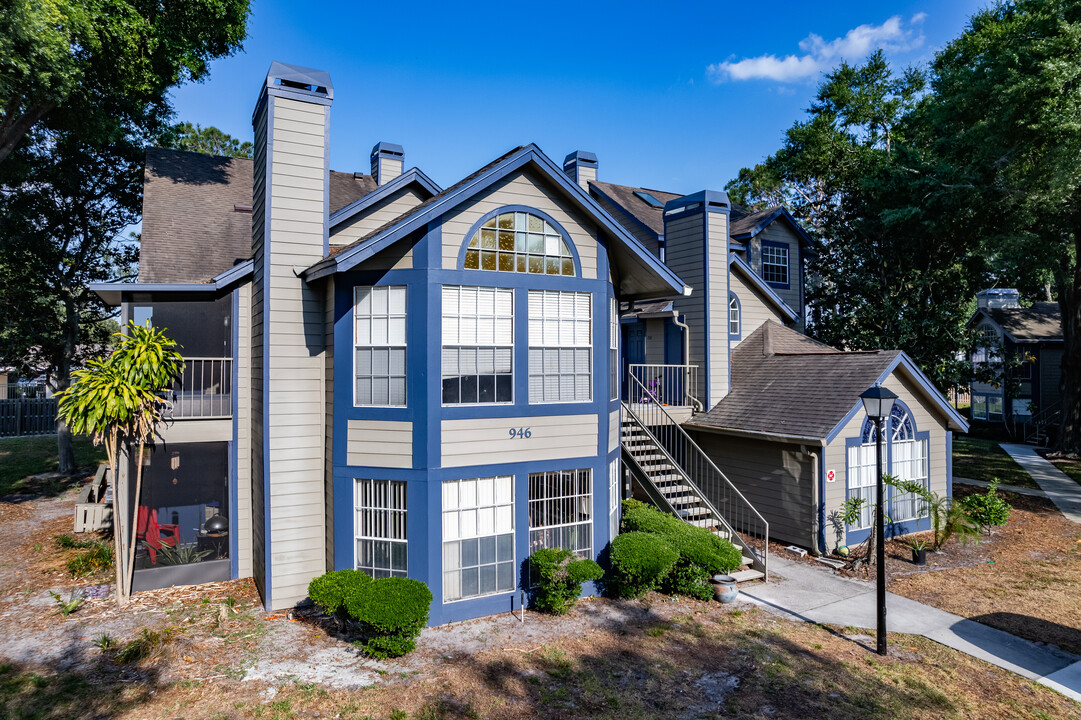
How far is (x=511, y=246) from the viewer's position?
10461 millimetres

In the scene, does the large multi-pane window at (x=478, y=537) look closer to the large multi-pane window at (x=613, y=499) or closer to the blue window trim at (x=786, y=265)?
the large multi-pane window at (x=613, y=499)

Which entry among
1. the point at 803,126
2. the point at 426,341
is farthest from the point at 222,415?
the point at 803,126

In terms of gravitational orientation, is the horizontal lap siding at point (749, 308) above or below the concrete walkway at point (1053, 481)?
above

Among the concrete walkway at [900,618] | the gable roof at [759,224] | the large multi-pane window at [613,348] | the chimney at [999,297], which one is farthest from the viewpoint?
the chimney at [999,297]

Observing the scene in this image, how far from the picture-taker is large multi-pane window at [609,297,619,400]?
38.3 ft

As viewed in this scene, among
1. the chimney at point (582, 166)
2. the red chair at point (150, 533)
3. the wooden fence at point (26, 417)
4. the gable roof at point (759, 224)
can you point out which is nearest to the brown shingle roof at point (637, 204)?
the chimney at point (582, 166)

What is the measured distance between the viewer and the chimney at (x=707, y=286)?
1636 centimetres

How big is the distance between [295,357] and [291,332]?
0.43 m

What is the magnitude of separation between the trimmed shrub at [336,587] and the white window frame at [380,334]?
259 centimetres

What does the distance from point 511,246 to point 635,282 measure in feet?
10.2

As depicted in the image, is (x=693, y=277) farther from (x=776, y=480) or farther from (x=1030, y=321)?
(x=1030, y=321)

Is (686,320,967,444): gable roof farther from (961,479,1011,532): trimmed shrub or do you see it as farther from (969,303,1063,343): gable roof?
(969,303,1063,343): gable roof

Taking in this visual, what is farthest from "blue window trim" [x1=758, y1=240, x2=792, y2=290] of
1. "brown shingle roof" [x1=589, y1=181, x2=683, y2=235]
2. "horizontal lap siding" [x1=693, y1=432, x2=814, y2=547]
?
"horizontal lap siding" [x1=693, y1=432, x2=814, y2=547]

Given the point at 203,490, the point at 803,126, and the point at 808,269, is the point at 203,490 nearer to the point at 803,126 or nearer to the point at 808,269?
the point at 808,269
